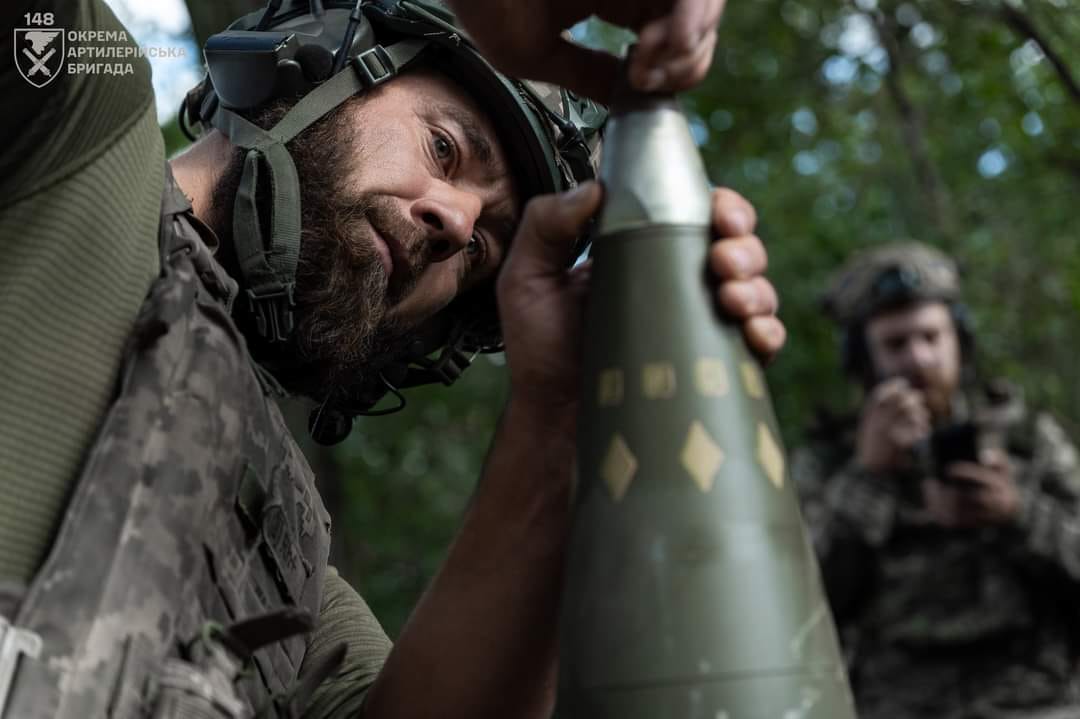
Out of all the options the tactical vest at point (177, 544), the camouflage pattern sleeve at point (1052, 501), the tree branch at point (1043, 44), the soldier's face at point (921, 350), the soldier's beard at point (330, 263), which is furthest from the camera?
the soldier's face at point (921, 350)

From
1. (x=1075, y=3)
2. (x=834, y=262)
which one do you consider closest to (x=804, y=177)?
(x=834, y=262)

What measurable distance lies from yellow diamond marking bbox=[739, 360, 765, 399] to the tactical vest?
740mm

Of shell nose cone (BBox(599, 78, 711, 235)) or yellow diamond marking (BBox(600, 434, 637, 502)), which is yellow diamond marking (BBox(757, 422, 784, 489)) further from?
shell nose cone (BBox(599, 78, 711, 235))

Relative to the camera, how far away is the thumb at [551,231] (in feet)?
6.36

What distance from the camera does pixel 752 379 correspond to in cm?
183

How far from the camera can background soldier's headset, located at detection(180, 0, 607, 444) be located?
3025 mm

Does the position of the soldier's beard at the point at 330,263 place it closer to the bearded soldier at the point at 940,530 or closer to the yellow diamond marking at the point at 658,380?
the yellow diamond marking at the point at 658,380

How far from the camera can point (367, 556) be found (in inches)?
522

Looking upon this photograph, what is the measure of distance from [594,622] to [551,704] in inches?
31.3

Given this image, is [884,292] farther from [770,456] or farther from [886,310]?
[770,456]

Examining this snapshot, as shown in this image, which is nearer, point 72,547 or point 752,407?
point 752,407

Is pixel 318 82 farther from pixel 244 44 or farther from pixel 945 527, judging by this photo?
pixel 945 527

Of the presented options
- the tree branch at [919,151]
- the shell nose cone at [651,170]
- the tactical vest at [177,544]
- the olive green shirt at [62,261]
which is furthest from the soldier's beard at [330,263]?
the tree branch at [919,151]

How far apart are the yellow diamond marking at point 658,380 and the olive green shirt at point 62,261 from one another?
84cm
